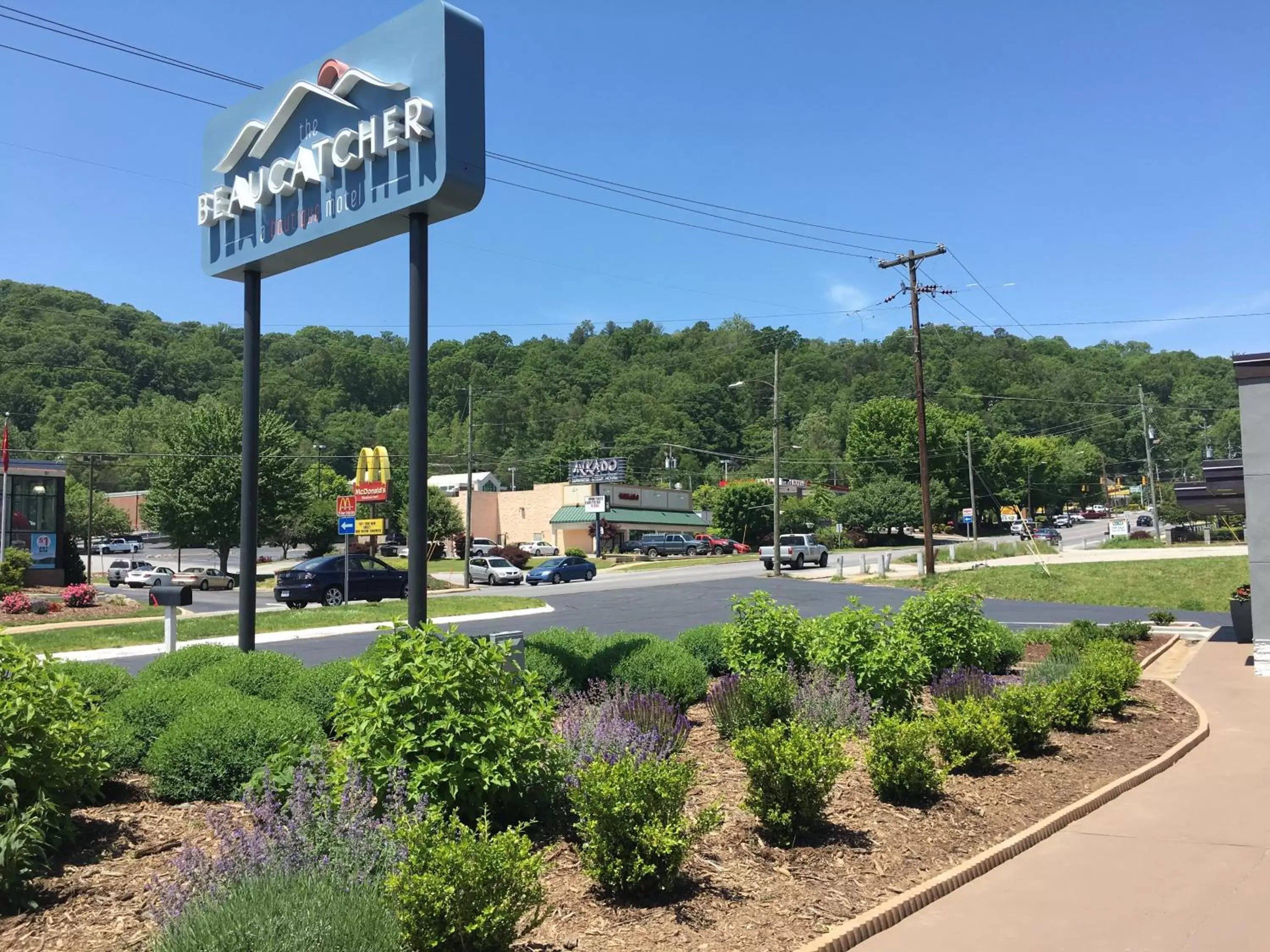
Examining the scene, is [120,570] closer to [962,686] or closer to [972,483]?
[962,686]

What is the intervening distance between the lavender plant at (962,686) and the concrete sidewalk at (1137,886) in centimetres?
177

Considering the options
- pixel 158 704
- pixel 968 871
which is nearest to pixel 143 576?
pixel 158 704

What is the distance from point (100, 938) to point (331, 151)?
7151 mm

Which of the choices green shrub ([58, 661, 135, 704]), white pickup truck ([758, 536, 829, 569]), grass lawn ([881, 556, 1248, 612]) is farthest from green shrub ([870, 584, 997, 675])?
white pickup truck ([758, 536, 829, 569])

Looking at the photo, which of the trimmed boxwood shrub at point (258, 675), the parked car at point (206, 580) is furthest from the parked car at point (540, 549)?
the trimmed boxwood shrub at point (258, 675)

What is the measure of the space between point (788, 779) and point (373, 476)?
34.3 m

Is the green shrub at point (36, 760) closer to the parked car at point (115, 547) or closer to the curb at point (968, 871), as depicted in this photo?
the curb at point (968, 871)

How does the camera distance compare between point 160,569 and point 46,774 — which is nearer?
point 46,774

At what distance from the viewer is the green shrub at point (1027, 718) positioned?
26.4 feet

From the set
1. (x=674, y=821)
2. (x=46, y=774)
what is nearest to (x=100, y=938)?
(x=46, y=774)

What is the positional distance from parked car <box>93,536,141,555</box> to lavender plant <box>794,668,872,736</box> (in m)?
81.9

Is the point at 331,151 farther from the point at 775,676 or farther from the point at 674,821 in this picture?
the point at 674,821

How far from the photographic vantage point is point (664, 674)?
8828 mm

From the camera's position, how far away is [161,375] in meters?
78.1
